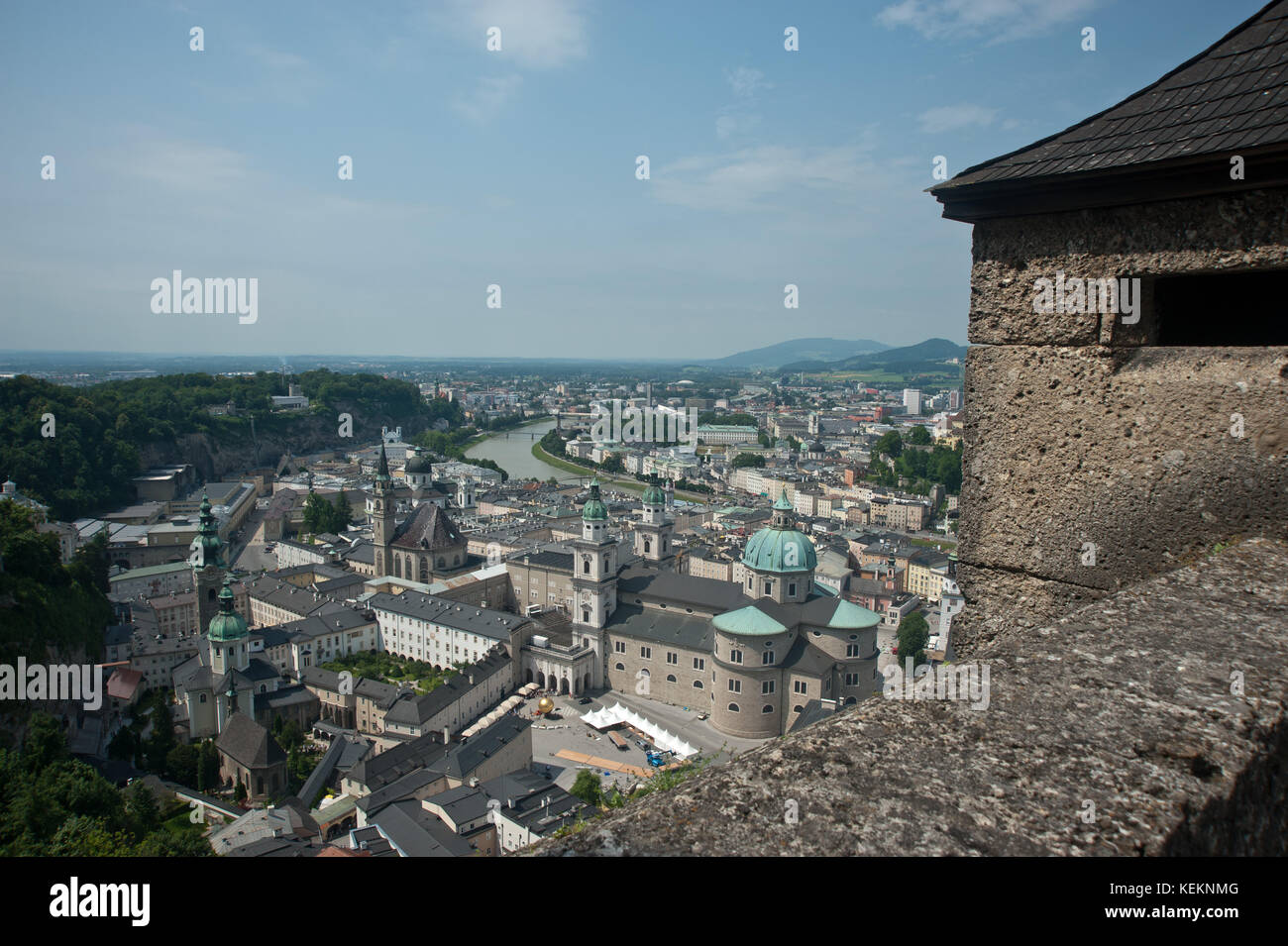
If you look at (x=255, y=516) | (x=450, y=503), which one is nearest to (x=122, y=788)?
(x=450, y=503)

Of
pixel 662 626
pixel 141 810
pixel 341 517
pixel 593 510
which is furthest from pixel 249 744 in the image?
pixel 341 517

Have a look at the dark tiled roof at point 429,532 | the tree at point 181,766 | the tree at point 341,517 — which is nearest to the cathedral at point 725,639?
the tree at point 181,766

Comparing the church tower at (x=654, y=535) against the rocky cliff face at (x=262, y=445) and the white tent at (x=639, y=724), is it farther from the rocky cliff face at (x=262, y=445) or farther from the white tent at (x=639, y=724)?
the rocky cliff face at (x=262, y=445)

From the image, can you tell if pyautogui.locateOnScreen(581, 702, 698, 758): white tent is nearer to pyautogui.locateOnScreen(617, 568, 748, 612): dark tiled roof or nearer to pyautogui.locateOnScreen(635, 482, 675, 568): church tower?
pyautogui.locateOnScreen(617, 568, 748, 612): dark tiled roof

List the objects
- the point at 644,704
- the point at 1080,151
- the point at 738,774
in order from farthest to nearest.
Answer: the point at 644,704 < the point at 1080,151 < the point at 738,774

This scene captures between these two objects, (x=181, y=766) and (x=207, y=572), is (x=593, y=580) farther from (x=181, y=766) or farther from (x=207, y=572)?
(x=207, y=572)
